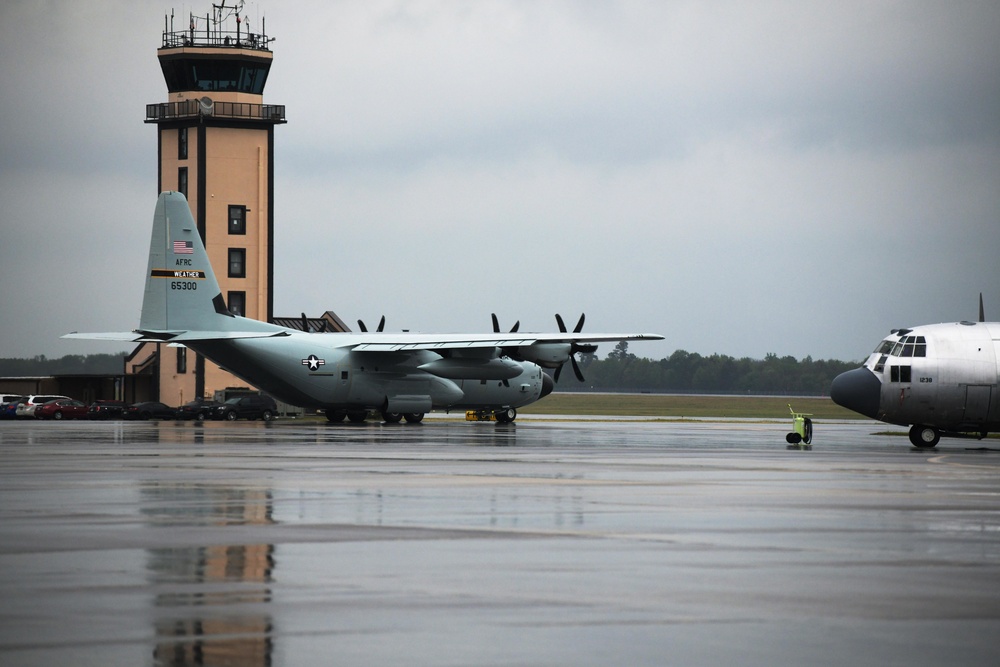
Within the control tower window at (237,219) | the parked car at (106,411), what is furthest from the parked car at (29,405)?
the control tower window at (237,219)

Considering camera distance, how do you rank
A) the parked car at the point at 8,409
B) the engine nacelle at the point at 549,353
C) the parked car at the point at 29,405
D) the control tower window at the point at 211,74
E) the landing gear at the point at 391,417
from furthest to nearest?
the control tower window at the point at 211,74
the parked car at the point at 8,409
the parked car at the point at 29,405
the engine nacelle at the point at 549,353
the landing gear at the point at 391,417

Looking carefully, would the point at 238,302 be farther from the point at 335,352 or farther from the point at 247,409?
the point at 335,352

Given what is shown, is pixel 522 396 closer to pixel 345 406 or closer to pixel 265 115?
pixel 345 406

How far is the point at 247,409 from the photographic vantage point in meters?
65.3

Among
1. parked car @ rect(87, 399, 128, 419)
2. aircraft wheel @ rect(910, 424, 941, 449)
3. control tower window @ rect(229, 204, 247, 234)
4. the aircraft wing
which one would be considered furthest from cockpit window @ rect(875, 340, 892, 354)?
control tower window @ rect(229, 204, 247, 234)

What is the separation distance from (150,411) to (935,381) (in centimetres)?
4175

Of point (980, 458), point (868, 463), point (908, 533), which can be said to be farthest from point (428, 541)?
point (980, 458)

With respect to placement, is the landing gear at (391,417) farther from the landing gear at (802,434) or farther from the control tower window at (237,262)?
the control tower window at (237,262)

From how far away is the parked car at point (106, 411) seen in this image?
67.3 m

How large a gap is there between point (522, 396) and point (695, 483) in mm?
36807

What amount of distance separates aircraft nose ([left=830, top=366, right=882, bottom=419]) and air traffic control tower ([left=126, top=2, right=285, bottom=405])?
142ft

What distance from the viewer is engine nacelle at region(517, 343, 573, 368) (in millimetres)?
57688

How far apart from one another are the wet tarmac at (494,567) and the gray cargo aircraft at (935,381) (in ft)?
45.5

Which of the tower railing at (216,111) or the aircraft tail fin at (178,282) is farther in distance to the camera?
the tower railing at (216,111)
